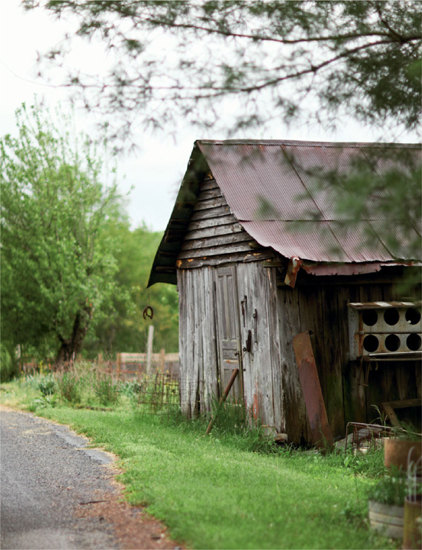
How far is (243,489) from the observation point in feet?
22.2

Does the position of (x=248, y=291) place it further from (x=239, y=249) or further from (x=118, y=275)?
(x=118, y=275)

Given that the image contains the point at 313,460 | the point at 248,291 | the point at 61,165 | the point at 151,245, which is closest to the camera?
the point at 313,460

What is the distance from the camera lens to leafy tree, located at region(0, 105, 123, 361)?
2309cm

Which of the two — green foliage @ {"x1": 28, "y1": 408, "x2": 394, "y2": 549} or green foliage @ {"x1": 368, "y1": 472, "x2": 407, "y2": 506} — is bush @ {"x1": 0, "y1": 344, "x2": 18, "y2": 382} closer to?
green foliage @ {"x1": 28, "y1": 408, "x2": 394, "y2": 549}

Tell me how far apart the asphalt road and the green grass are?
408 millimetres

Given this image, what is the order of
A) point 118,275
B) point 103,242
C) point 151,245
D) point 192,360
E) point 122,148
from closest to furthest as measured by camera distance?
point 122,148, point 192,360, point 103,242, point 118,275, point 151,245

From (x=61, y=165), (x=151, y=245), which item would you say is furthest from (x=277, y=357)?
(x=151, y=245)

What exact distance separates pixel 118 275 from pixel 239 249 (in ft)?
100

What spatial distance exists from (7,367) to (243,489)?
61.9ft

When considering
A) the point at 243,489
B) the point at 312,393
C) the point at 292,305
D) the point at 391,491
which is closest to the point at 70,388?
the point at 292,305

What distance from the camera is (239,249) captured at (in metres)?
10.8

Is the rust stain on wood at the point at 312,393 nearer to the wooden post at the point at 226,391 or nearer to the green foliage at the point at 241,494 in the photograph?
the green foliage at the point at 241,494

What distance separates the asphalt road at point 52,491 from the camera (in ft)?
18.7

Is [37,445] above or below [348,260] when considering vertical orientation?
below
